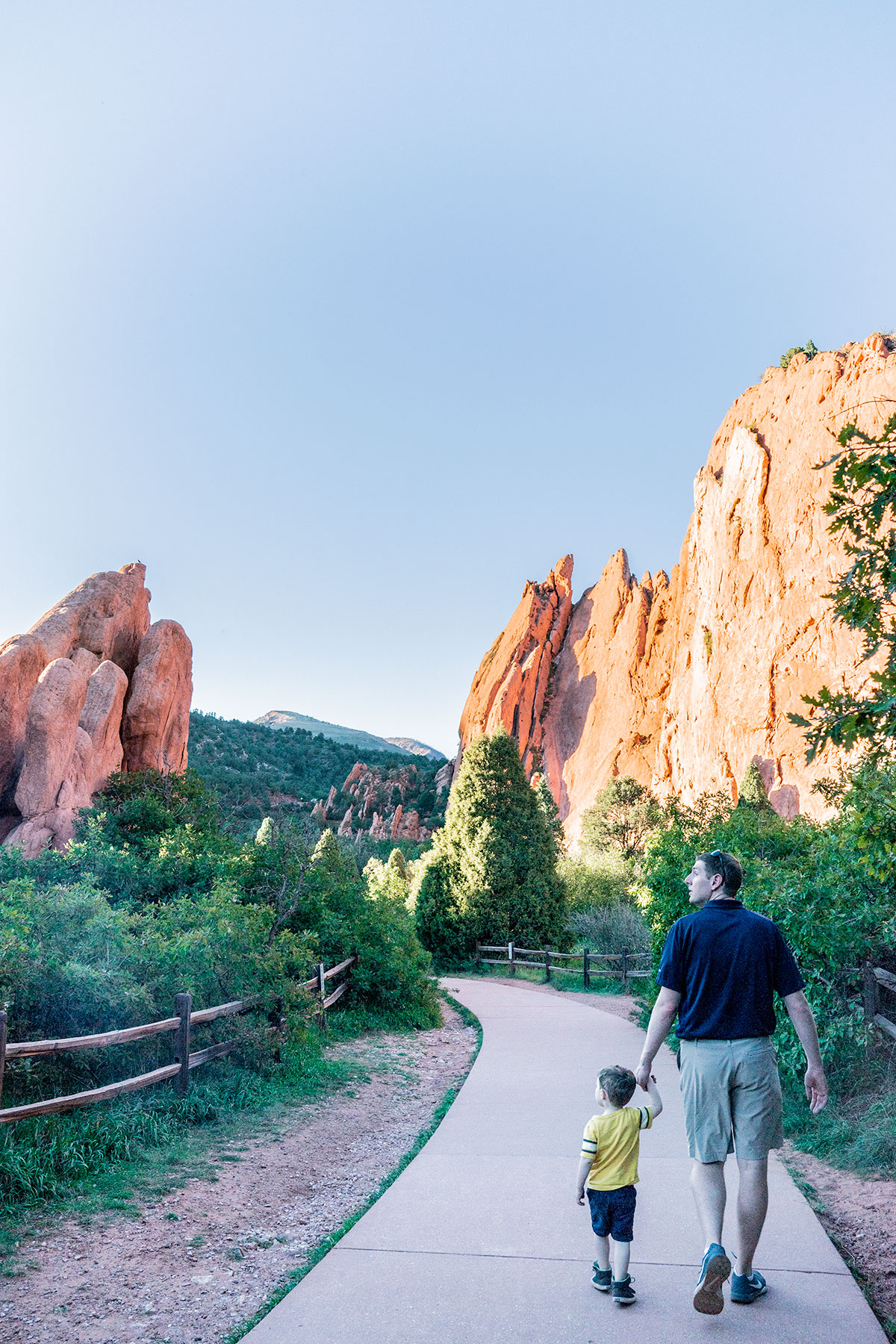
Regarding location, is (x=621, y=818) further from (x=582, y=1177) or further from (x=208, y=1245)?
(x=582, y=1177)

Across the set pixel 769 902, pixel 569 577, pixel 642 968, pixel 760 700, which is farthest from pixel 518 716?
pixel 769 902

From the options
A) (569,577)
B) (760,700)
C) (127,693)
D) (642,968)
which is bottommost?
(642,968)

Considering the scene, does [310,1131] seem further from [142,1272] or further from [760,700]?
[760,700]

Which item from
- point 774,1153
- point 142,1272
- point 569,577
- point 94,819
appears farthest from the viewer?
point 569,577

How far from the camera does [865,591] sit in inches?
166

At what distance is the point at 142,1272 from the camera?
446 centimetres

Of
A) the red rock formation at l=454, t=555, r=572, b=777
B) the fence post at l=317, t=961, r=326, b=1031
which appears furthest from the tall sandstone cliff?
the fence post at l=317, t=961, r=326, b=1031

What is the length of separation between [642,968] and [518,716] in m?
42.8

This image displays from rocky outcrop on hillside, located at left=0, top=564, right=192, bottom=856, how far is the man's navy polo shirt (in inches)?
615

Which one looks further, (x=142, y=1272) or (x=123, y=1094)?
(x=123, y=1094)

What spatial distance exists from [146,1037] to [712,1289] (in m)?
5.64

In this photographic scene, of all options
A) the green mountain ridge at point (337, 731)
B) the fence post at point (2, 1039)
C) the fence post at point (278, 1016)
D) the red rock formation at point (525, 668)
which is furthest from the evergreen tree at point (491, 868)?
the green mountain ridge at point (337, 731)

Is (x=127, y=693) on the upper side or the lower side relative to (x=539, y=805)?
upper

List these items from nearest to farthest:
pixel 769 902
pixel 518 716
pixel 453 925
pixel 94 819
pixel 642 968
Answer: pixel 769 902
pixel 94 819
pixel 642 968
pixel 453 925
pixel 518 716
